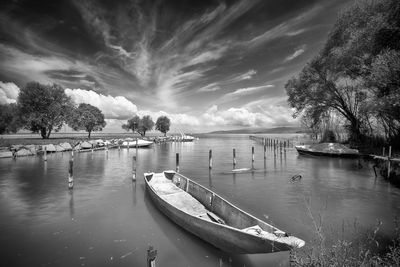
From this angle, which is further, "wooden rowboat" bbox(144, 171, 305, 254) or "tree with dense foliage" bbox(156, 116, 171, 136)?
"tree with dense foliage" bbox(156, 116, 171, 136)

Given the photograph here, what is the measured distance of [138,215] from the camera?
37.8 feet

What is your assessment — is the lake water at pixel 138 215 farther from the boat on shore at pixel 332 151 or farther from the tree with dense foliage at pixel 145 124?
the tree with dense foliage at pixel 145 124

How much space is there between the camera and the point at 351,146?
3484cm

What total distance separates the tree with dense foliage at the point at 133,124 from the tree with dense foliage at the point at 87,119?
1196 inches

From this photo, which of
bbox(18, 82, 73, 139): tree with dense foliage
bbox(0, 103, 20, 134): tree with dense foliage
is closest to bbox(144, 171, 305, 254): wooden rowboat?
bbox(18, 82, 73, 139): tree with dense foliage

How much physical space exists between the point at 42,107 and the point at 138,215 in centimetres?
5314

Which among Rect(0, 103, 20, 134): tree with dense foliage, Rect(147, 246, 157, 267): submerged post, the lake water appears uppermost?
Rect(0, 103, 20, 134): tree with dense foliage

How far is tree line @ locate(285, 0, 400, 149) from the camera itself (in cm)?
1661

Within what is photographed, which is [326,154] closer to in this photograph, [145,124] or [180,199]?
[180,199]

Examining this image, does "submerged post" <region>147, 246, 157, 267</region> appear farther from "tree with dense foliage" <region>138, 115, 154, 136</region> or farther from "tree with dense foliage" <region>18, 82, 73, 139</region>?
"tree with dense foliage" <region>138, 115, 154, 136</region>

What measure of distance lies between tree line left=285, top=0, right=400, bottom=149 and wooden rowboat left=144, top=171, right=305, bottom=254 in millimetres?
15330

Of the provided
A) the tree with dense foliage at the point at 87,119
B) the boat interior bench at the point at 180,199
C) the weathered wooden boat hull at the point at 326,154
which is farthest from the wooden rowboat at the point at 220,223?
the tree with dense foliage at the point at 87,119

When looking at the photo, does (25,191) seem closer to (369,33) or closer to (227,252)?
(227,252)

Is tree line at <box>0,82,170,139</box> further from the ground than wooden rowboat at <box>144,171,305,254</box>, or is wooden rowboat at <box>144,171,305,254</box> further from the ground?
tree line at <box>0,82,170,139</box>
